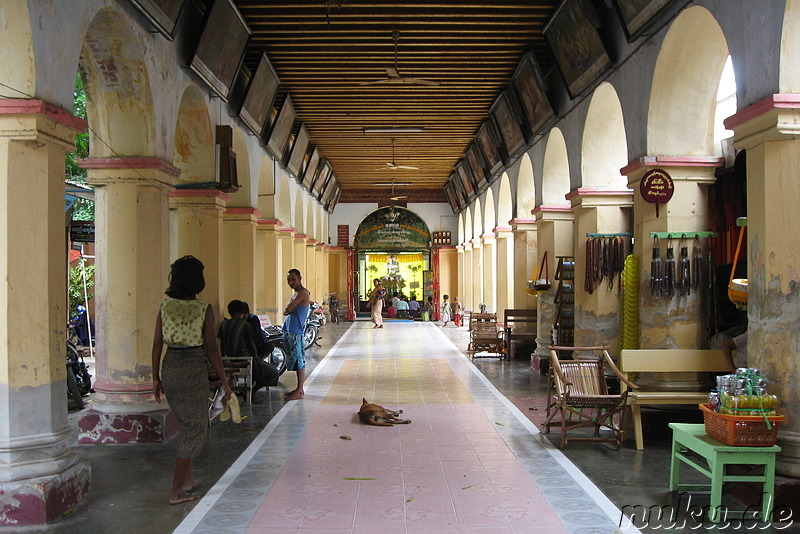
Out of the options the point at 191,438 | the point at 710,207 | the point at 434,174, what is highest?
the point at 434,174

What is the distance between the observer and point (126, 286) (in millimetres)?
7051

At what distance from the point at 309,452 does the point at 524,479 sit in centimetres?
201

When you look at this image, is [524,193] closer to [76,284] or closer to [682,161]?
[682,161]

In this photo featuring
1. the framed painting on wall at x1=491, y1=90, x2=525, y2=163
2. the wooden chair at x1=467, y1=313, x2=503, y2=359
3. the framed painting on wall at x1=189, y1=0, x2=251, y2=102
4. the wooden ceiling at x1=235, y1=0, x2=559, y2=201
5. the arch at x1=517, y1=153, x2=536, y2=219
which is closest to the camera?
the framed painting on wall at x1=189, y1=0, x2=251, y2=102

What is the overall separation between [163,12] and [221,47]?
1.97 meters

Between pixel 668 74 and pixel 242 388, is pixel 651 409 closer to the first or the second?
pixel 668 74

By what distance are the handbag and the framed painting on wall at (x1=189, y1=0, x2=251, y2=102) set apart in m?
5.93

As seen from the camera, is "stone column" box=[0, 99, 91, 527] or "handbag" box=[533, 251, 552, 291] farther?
"handbag" box=[533, 251, 552, 291]

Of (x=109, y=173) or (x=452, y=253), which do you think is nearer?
(x=109, y=173)

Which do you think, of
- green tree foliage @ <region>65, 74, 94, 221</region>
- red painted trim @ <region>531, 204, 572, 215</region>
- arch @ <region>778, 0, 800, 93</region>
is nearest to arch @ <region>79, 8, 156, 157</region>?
arch @ <region>778, 0, 800, 93</region>

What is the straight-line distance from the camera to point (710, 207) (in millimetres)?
8500

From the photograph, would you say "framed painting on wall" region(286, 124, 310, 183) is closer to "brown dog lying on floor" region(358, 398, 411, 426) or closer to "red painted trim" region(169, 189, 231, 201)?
"red painted trim" region(169, 189, 231, 201)

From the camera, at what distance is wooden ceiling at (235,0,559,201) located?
9.40 meters

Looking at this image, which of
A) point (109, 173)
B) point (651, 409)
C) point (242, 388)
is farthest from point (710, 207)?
point (109, 173)
